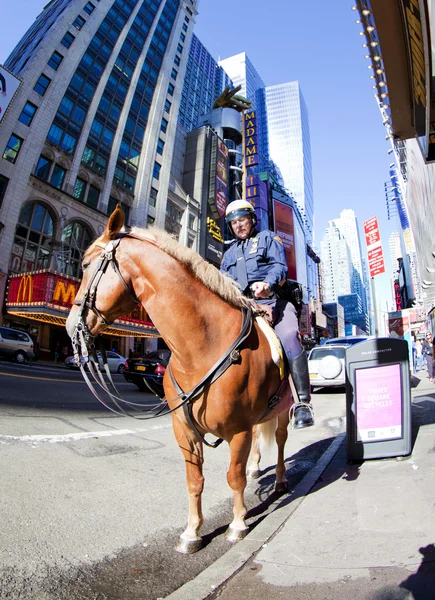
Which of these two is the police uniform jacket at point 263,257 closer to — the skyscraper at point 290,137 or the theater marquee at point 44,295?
the theater marquee at point 44,295

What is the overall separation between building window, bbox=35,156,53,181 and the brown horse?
31726 millimetres

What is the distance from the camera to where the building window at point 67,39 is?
109ft

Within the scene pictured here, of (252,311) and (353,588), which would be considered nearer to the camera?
(353,588)

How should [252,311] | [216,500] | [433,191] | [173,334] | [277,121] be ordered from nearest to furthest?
[173,334] → [252,311] → [216,500] → [433,191] → [277,121]

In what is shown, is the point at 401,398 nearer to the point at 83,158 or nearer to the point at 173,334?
the point at 173,334

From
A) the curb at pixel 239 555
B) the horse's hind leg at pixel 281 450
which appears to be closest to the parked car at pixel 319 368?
the horse's hind leg at pixel 281 450

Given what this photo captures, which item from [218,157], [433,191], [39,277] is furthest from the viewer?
[218,157]

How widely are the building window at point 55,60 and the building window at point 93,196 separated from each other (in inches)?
435

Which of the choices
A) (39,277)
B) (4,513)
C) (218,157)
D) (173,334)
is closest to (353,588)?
(173,334)

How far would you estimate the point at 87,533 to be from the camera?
105 inches

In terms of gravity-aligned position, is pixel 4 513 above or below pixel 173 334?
below

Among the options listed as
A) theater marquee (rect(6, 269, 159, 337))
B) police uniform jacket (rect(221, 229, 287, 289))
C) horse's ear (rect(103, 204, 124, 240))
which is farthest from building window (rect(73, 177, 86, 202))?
horse's ear (rect(103, 204, 124, 240))

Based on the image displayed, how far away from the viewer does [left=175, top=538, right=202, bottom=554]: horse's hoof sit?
100 inches

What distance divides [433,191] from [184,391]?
18.3 m
